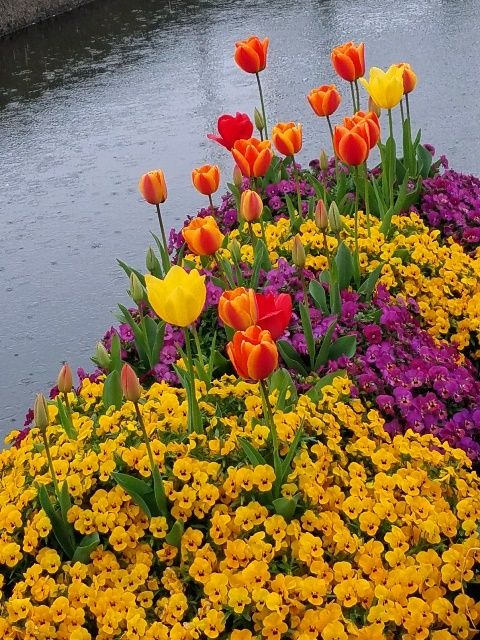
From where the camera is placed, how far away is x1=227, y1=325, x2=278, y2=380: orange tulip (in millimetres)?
1633

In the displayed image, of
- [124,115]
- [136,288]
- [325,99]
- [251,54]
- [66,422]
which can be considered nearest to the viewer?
[66,422]

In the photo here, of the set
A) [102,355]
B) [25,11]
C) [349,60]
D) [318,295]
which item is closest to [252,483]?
[102,355]

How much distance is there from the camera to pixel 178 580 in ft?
5.81

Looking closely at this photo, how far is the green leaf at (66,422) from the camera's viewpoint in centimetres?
215

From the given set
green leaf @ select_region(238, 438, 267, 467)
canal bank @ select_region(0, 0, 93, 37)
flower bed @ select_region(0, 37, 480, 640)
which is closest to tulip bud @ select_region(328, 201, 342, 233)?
flower bed @ select_region(0, 37, 480, 640)

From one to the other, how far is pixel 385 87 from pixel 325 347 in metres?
1.06

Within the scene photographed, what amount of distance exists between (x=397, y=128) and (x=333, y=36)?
352cm

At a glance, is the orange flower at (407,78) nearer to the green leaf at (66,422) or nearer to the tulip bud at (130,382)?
the green leaf at (66,422)

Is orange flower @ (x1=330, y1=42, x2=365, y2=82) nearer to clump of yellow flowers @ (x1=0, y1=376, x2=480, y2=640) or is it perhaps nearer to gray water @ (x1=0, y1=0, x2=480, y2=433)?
clump of yellow flowers @ (x1=0, y1=376, x2=480, y2=640)

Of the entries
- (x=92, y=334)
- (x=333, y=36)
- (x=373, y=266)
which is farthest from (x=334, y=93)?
(x=333, y=36)

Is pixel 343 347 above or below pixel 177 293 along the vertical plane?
below

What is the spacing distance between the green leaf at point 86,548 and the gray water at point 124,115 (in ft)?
5.49

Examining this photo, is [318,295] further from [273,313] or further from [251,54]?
[251,54]

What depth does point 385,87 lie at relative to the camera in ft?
9.91
